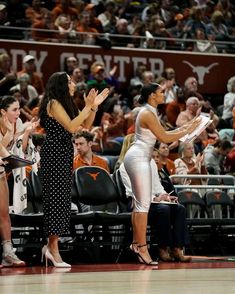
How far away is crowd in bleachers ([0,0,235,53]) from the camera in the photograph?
18.3m

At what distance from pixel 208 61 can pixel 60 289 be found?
1433cm

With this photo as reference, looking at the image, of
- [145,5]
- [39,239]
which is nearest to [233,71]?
[145,5]

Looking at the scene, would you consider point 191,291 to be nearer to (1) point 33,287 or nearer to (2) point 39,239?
(1) point 33,287

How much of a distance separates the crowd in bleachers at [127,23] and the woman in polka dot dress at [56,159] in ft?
26.7

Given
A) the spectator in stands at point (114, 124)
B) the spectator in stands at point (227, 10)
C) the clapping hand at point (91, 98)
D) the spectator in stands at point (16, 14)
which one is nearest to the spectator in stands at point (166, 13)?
the spectator in stands at point (227, 10)

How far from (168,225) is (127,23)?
978cm

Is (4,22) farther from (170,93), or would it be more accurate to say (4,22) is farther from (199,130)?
(199,130)

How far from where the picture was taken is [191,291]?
22.5 feet

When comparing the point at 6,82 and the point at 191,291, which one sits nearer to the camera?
the point at 191,291

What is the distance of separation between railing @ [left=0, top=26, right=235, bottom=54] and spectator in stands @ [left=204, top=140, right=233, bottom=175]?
4745 millimetres

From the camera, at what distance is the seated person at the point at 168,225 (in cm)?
1077

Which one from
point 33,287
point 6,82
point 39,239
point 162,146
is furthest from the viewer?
point 6,82

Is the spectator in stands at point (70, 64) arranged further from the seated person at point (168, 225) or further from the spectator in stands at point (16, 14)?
the seated person at point (168, 225)

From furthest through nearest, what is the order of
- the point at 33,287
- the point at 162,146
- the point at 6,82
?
1. the point at 6,82
2. the point at 162,146
3. the point at 33,287
